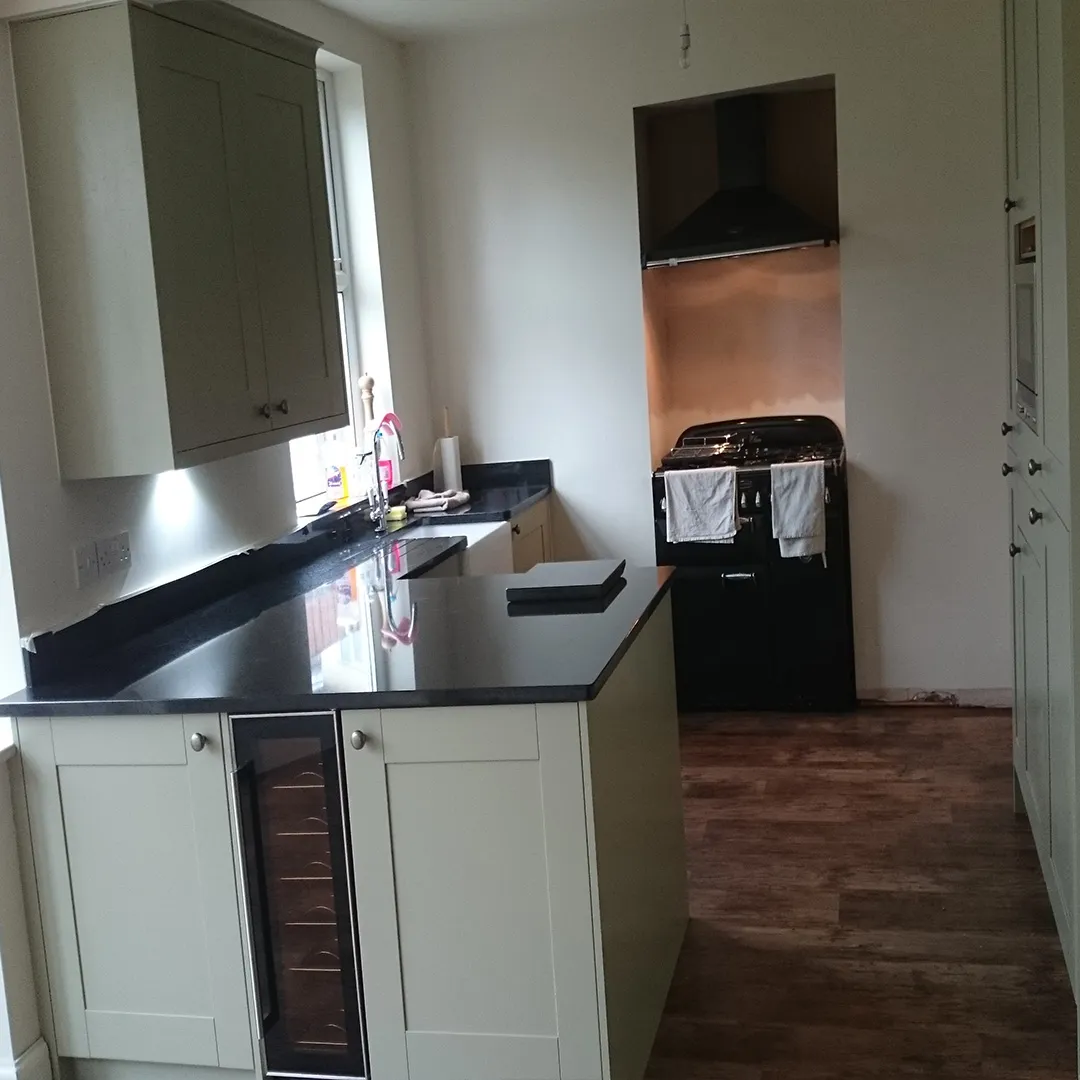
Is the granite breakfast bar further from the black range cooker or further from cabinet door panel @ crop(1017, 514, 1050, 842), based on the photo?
the black range cooker

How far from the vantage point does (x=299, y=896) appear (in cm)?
243

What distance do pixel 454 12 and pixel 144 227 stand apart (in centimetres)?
235

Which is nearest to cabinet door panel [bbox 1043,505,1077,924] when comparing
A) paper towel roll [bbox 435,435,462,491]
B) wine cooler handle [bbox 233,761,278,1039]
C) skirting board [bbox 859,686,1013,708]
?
wine cooler handle [bbox 233,761,278,1039]

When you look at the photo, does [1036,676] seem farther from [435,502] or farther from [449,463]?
[449,463]

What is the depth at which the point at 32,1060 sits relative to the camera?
2525 millimetres

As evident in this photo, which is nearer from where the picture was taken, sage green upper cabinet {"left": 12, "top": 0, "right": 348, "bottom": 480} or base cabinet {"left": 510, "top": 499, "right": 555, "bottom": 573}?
sage green upper cabinet {"left": 12, "top": 0, "right": 348, "bottom": 480}

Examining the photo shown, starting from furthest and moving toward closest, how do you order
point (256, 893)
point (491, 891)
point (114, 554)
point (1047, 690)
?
point (114, 554), point (1047, 690), point (256, 893), point (491, 891)

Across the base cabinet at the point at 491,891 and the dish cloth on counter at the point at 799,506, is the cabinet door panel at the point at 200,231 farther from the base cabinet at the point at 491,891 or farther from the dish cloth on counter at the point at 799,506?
the dish cloth on counter at the point at 799,506

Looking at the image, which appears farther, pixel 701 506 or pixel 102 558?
pixel 701 506

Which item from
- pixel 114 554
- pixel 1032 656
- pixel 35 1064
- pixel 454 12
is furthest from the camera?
pixel 454 12

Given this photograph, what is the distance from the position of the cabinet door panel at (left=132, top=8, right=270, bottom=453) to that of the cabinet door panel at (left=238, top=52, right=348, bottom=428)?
7cm

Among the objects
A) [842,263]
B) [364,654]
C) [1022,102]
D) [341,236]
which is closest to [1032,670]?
[1022,102]

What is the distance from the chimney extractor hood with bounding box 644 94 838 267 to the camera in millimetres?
4766

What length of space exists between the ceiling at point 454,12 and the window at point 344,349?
300 mm
